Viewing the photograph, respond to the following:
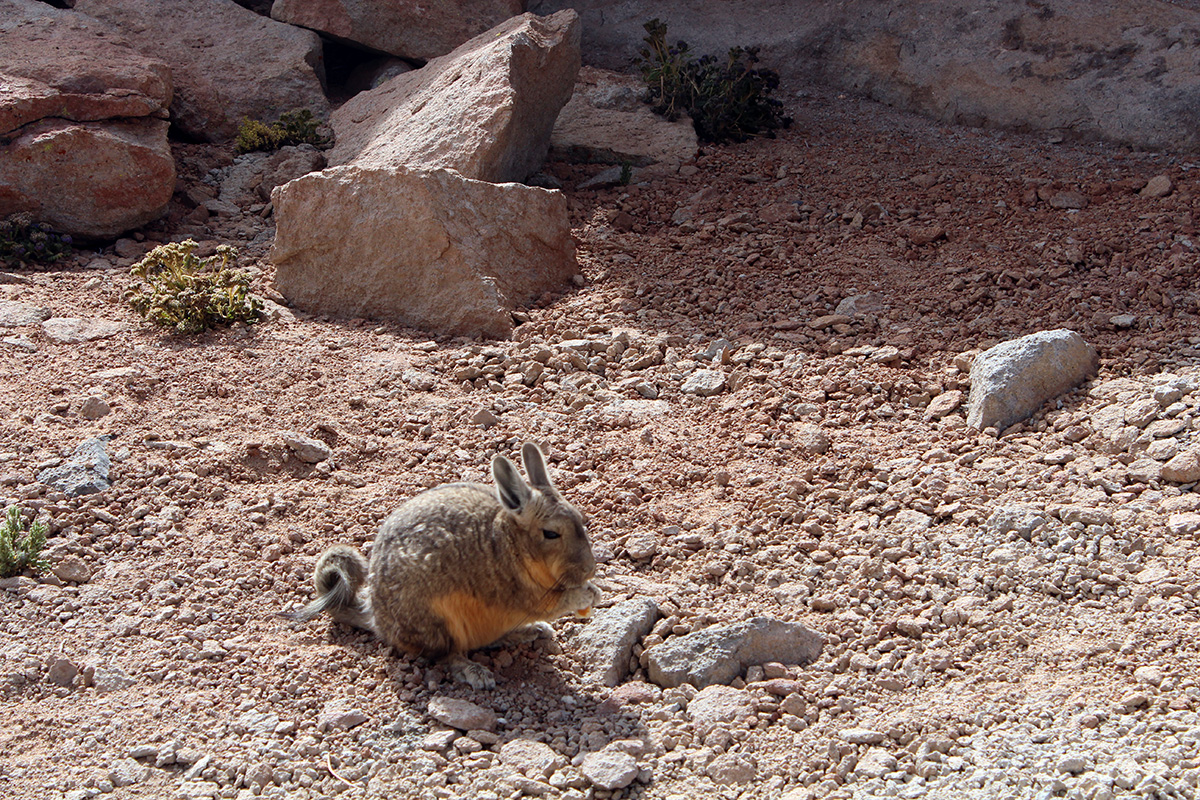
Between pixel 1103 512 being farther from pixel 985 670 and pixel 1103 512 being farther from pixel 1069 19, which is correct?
pixel 1069 19

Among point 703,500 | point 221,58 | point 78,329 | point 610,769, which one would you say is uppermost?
point 221,58

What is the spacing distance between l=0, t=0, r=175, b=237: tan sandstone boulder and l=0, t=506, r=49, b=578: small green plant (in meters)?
4.05

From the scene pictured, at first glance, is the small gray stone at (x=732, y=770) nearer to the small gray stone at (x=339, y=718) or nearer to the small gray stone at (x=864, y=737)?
the small gray stone at (x=864, y=737)

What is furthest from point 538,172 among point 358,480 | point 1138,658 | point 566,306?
point 1138,658

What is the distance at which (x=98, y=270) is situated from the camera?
788 centimetres

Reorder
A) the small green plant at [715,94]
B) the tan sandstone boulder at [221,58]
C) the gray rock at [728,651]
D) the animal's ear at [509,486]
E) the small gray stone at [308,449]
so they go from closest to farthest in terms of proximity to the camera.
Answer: the animal's ear at [509,486]
the gray rock at [728,651]
the small gray stone at [308,449]
the small green plant at [715,94]
the tan sandstone boulder at [221,58]

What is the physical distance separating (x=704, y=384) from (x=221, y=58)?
6.65 meters

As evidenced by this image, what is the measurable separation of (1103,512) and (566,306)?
3850 mm

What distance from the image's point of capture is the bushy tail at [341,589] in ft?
14.7

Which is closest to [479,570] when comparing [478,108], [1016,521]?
[1016,521]

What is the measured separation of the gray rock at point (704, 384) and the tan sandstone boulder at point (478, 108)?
264cm

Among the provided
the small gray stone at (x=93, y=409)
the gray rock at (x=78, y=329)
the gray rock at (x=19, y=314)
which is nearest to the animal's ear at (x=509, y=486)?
the small gray stone at (x=93, y=409)

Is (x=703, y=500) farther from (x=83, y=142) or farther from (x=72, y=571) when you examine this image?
(x=83, y=142)

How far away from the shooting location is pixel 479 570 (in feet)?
13.8
